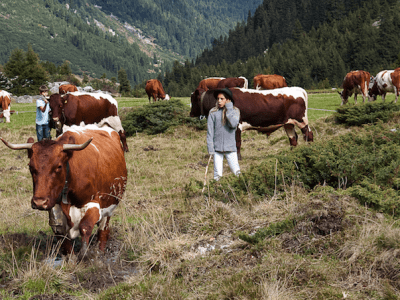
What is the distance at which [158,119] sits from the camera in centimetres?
1958

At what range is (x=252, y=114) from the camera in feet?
39.9

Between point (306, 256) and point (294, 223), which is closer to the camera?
point (306, 256)

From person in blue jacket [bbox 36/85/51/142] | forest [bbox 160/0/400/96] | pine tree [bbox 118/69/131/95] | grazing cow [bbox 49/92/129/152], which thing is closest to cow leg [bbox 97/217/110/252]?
person in blue jacket [bbox 36/85/51/142]

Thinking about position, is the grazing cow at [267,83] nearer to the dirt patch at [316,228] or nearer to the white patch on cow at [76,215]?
the dirt patch at [316,228]

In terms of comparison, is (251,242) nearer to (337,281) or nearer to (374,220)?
(337,281)

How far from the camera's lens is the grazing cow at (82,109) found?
41.1ft

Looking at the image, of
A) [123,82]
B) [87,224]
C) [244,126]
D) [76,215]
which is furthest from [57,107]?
[123,82]

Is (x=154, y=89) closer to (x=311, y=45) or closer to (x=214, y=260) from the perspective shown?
(x=214, y=260)

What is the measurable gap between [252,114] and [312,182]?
5.55 metres

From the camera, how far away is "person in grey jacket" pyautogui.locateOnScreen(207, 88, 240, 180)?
7621 millimetres

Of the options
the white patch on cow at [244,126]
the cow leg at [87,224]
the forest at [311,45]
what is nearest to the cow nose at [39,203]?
the cow leg at [87,224]

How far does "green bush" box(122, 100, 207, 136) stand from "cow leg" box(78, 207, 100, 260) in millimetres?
14261

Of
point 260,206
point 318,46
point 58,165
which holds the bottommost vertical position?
point 260,206

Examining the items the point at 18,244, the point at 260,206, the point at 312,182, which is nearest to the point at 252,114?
the point at 312,182
